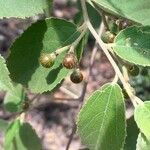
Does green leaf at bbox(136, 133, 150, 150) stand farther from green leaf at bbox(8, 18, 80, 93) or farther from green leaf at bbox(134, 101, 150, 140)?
green leaf at bbox(8, 18, 80, 93)

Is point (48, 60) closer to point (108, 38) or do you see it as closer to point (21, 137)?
point (108, 38)

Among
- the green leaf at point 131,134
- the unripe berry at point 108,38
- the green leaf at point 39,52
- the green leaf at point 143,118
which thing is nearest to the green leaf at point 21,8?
the green leaf at point 39,52

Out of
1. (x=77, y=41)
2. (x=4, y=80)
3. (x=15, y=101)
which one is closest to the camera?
(x=4, y=80)

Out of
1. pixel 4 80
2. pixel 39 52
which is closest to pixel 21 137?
pixel 39 52


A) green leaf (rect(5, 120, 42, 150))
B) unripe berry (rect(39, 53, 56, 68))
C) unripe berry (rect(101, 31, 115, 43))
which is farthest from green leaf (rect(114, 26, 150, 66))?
green leaf (rect(5, 120, 42, 150))

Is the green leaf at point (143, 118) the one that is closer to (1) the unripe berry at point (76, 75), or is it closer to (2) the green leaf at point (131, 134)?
(1) the unripe berry at point (76, 75)

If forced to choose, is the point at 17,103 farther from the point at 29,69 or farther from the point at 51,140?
the point at 51,140
